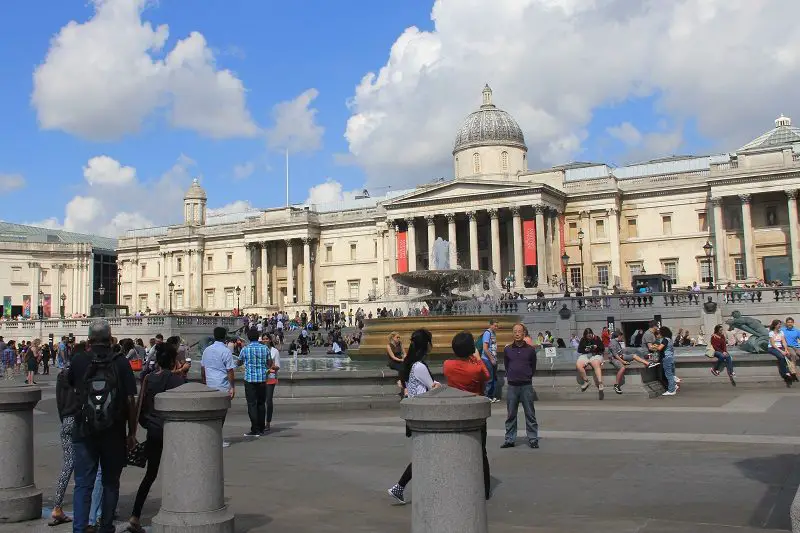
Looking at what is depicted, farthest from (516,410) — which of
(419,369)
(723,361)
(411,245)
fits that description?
(411,245)

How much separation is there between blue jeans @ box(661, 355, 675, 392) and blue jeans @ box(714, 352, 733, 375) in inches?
71.4

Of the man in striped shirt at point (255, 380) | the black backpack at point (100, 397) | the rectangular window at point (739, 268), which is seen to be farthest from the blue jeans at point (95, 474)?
the rectangular window at point (739, 268)

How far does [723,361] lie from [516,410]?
34.5 ft

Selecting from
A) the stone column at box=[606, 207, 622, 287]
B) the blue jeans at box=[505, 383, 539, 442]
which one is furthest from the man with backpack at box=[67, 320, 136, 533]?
the stone column at box=[606, 207, 622, 287]

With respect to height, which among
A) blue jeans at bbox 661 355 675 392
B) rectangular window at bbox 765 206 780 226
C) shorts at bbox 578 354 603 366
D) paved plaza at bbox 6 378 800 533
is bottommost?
paved plaza at bbox 6 378 800 533

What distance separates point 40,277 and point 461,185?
54028 mm

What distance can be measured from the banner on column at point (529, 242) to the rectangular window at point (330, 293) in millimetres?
24898

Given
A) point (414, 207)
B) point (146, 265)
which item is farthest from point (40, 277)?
point (414, 207)

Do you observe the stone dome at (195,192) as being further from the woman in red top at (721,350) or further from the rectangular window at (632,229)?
the woman in red top at (721,350)

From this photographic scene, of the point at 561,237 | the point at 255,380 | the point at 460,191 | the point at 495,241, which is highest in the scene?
the point at 460,191

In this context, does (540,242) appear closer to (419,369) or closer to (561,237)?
(561,237)

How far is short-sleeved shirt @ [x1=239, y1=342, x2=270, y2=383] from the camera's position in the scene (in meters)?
13.2

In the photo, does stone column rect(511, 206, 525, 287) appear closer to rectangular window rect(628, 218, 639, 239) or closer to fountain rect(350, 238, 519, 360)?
rectangular window rect(628, 218, 639, 239)

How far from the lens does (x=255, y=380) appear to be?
13.3 meters
